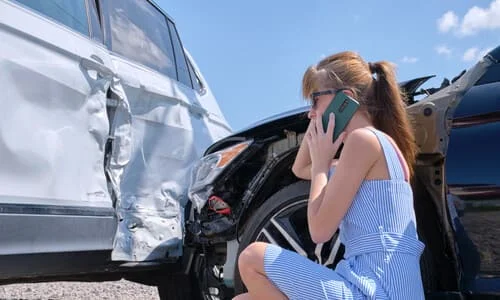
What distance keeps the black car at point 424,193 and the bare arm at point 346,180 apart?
569 mm

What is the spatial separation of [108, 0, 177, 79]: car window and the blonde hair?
167 centimetres

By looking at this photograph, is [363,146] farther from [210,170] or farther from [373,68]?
[210,170]

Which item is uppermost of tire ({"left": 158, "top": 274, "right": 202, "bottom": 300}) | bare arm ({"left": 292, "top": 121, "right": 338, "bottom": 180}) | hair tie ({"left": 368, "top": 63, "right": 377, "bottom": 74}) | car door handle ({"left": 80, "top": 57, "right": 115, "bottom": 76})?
hair tie ({"left": 368, "top": 63, "right": 377, "bottom": 74})

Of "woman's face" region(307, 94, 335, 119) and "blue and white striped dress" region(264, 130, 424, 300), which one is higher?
"woman's face" region(307, 94, 335, 119)

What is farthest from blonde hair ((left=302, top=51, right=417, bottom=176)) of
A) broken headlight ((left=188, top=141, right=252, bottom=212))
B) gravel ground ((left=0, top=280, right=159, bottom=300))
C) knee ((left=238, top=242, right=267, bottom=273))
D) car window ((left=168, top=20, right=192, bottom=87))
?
gravel ground ((left=0, top=280, right=159, bottom=300))

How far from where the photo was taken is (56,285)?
5.88 meters

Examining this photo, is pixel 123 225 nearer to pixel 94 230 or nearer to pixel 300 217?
pixel 94 230

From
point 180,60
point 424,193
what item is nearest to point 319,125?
point 424,193

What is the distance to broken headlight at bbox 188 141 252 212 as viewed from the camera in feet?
9.19

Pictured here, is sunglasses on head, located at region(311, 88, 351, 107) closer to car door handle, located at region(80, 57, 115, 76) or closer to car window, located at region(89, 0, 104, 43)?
car door handle, located at region(80, 57, 115, 76)

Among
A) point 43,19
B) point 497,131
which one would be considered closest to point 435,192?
point 497,131

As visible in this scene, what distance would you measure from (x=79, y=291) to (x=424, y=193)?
14.0 feet

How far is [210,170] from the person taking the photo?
285 cm

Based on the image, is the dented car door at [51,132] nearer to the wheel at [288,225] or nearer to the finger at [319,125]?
the wheel at [288,225]
